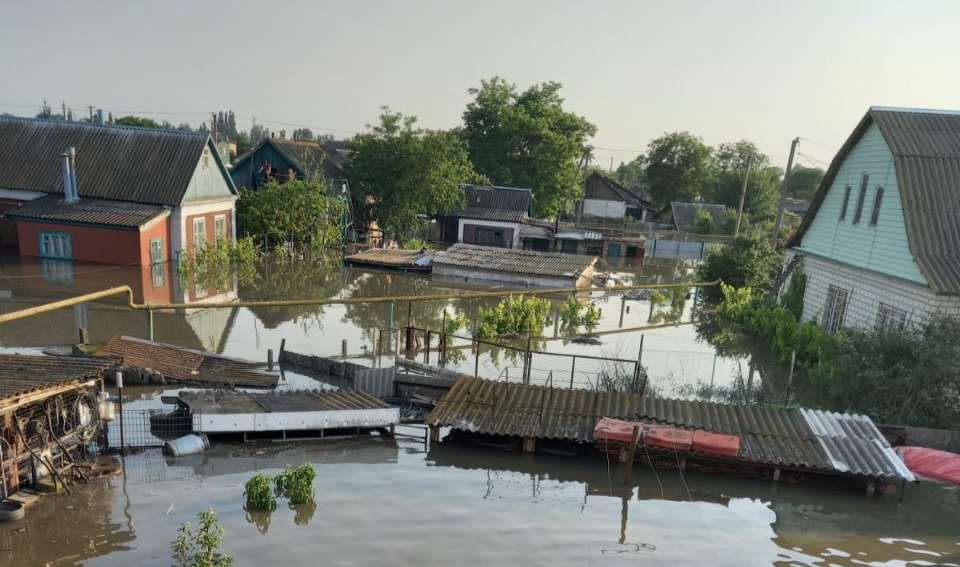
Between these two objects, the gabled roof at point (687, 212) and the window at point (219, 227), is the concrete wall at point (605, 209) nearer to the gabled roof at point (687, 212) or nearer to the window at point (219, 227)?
the gabled roof at point (687, 212)

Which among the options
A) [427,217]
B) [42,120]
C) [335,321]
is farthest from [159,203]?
[427,217]

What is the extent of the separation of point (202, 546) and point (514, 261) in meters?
25.8

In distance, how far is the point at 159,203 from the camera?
1157 inches

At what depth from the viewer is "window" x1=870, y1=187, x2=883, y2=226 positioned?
18.7 metres

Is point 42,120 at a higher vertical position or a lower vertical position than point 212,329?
higher

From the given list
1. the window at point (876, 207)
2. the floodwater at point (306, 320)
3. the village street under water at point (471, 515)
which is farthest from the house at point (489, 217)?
the village street under water at point (471, 515)

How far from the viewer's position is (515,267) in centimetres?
3238

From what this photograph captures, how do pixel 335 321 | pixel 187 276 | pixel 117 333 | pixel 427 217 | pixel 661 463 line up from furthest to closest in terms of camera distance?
pixel 427 217 → pixel 187 276 → pixel 335 321 → pixel 117 333 → pixel 661 463

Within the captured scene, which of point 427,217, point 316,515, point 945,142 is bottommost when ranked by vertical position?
point 316,515

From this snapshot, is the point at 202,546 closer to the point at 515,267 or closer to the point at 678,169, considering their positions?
the point at 515,267

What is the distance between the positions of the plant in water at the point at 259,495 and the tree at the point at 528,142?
42817mm

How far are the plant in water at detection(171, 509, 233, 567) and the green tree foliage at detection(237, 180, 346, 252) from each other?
2737 centimetres

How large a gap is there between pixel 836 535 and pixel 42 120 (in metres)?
38.5

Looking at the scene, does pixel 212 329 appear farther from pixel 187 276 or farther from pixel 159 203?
pixel 159 203
